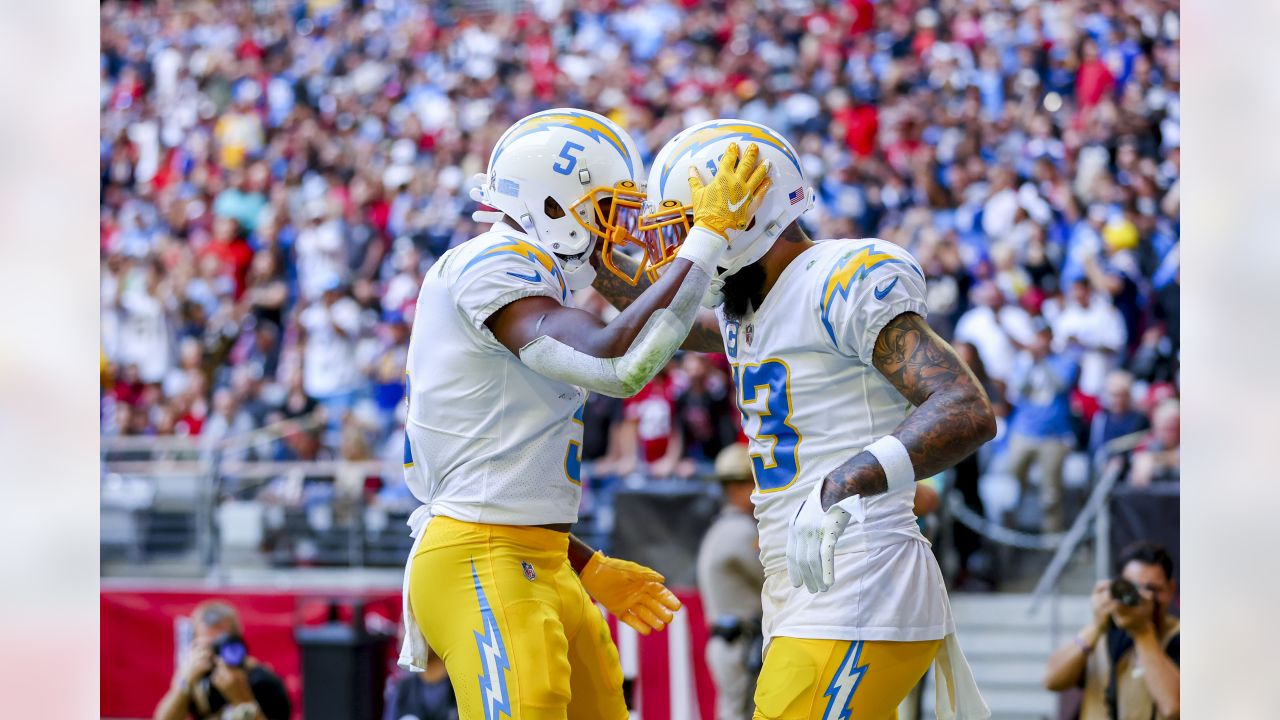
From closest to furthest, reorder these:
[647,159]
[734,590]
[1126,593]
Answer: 1. [1126,593]
2. [734,590]
3. [647,159]

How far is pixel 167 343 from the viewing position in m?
13.1

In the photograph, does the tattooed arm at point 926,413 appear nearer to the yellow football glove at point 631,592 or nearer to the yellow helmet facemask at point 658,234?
the yellow helmet facemask at point 658,234

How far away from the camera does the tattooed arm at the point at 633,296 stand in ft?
13.9

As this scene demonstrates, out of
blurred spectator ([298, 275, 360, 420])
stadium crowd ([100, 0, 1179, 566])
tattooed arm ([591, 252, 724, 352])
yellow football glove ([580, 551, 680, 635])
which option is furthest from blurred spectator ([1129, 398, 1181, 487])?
blurred spectator ([298, 275, 360, 420])

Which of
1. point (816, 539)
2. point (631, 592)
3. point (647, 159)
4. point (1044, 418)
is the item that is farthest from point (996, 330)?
point (816, 539)

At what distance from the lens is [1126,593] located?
5949 millimetres

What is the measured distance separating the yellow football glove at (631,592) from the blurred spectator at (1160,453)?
426 centimetres

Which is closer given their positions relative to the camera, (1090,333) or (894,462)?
(894,462)

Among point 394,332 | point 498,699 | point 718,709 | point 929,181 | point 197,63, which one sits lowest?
point 718,709

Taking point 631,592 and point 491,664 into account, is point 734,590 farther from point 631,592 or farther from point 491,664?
point 491,664

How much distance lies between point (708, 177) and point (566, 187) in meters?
0.46
